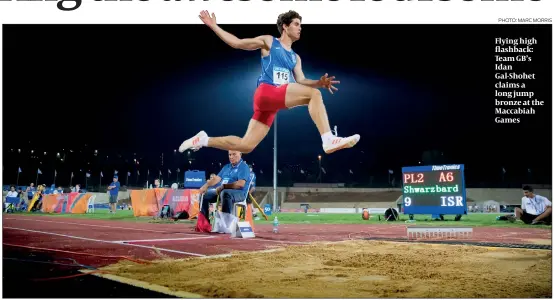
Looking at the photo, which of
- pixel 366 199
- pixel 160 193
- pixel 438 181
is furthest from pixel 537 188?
pixel 160 193

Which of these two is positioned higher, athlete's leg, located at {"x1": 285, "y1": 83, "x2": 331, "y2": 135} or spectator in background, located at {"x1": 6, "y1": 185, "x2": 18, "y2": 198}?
athlete's leg, located at {"x1": 285, "y1": 83, "x2": 331, "y2": 135}

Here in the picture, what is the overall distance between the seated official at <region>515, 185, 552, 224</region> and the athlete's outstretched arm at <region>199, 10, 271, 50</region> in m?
8.58

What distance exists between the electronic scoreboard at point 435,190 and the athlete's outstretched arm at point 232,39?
8.64 metres

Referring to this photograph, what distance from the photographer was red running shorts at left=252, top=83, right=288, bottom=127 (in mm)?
3795

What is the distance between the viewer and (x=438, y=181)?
449 inches

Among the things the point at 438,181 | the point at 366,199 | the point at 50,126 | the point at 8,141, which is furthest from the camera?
the point at 366,199

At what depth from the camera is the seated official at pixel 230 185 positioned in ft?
23.9

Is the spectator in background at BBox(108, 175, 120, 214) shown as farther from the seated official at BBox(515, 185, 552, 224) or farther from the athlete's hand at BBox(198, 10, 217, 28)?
the seated official at BBox(515, 185, 552, 224)

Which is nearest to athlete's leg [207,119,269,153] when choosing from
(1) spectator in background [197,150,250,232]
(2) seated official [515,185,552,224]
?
(1) spectator in background [197,150,250,232]

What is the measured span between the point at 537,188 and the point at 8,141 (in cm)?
2862

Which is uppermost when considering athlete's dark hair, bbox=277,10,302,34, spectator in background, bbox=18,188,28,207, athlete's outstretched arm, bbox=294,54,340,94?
athlete's dark hair, bbox=277,10,302,34

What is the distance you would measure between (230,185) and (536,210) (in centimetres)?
803

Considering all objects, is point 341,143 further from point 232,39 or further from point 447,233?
point 447,233

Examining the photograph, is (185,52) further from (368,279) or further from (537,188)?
(537,188)
